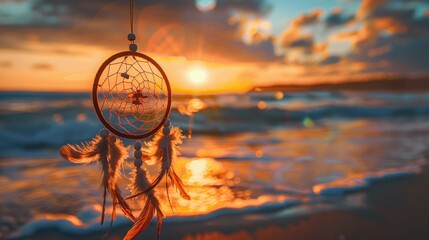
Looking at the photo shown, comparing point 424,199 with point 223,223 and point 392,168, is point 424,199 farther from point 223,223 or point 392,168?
point 223,223

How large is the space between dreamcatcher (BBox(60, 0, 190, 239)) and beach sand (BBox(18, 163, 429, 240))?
222 centimetres

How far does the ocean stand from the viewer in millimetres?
4375

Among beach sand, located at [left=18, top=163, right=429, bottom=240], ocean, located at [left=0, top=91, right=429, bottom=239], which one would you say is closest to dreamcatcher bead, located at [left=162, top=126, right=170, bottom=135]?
ocean, located at [left=0, top=91, right=429, bottom=239]

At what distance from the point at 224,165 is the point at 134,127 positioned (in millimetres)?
4872

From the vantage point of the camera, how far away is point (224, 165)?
6.57 meters

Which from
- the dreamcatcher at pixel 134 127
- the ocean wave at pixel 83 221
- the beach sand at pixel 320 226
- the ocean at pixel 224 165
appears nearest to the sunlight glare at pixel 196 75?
the ocean at pixel 224 165

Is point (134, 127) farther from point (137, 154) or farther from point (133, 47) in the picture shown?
point (133, 47)

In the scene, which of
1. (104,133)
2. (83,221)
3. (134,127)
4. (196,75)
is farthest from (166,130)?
(83,221)

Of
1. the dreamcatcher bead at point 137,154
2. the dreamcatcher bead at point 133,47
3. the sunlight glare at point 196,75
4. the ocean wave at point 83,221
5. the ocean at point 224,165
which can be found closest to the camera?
the dreamcatcher bead at point 133,47

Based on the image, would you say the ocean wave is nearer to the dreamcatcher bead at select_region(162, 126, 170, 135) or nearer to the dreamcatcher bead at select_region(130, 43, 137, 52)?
the dreamcatcher bead at select_region(162, 126, 170, 135)

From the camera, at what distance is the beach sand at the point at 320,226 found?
13.2 feet

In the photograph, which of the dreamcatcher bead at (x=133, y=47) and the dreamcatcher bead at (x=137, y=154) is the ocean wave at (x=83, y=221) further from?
the dreamcatcher bead at (x=133, y=47)

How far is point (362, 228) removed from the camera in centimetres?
421

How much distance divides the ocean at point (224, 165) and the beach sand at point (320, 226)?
8 centimetres
